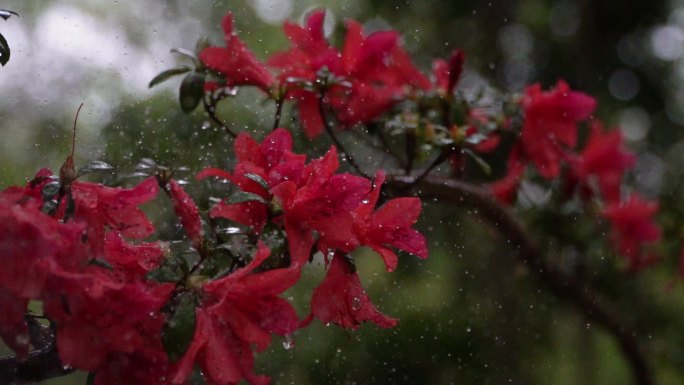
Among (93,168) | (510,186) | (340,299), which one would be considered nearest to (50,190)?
(93,168)

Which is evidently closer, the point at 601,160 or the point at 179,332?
the point at 179,332

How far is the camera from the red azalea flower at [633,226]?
1.17 m

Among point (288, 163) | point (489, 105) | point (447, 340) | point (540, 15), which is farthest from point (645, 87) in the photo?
point (288, 163)

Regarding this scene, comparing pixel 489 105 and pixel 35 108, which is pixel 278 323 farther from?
pixel 35 108

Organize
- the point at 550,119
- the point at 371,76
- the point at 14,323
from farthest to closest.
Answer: the point at 550,119
the point at 371,76
the point at 14,323

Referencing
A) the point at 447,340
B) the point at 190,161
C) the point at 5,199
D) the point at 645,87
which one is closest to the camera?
the point at 5,199

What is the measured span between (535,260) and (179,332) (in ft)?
2.53

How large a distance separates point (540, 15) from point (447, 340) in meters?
1.49

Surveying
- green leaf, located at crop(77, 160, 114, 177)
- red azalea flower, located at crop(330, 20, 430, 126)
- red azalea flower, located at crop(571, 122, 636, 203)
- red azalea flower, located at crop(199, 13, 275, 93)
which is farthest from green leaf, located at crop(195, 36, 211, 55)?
red azalea flower, located at crop(571, 122, 636, 203)

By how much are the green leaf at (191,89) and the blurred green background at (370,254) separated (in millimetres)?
86

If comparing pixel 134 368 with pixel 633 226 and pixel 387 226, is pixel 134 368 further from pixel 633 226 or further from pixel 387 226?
pixel 633 226

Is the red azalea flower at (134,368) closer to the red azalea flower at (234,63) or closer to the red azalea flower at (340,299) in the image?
the red azalea flower at (340,299)

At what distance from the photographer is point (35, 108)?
97 cm

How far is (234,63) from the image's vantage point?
661 millimetres
